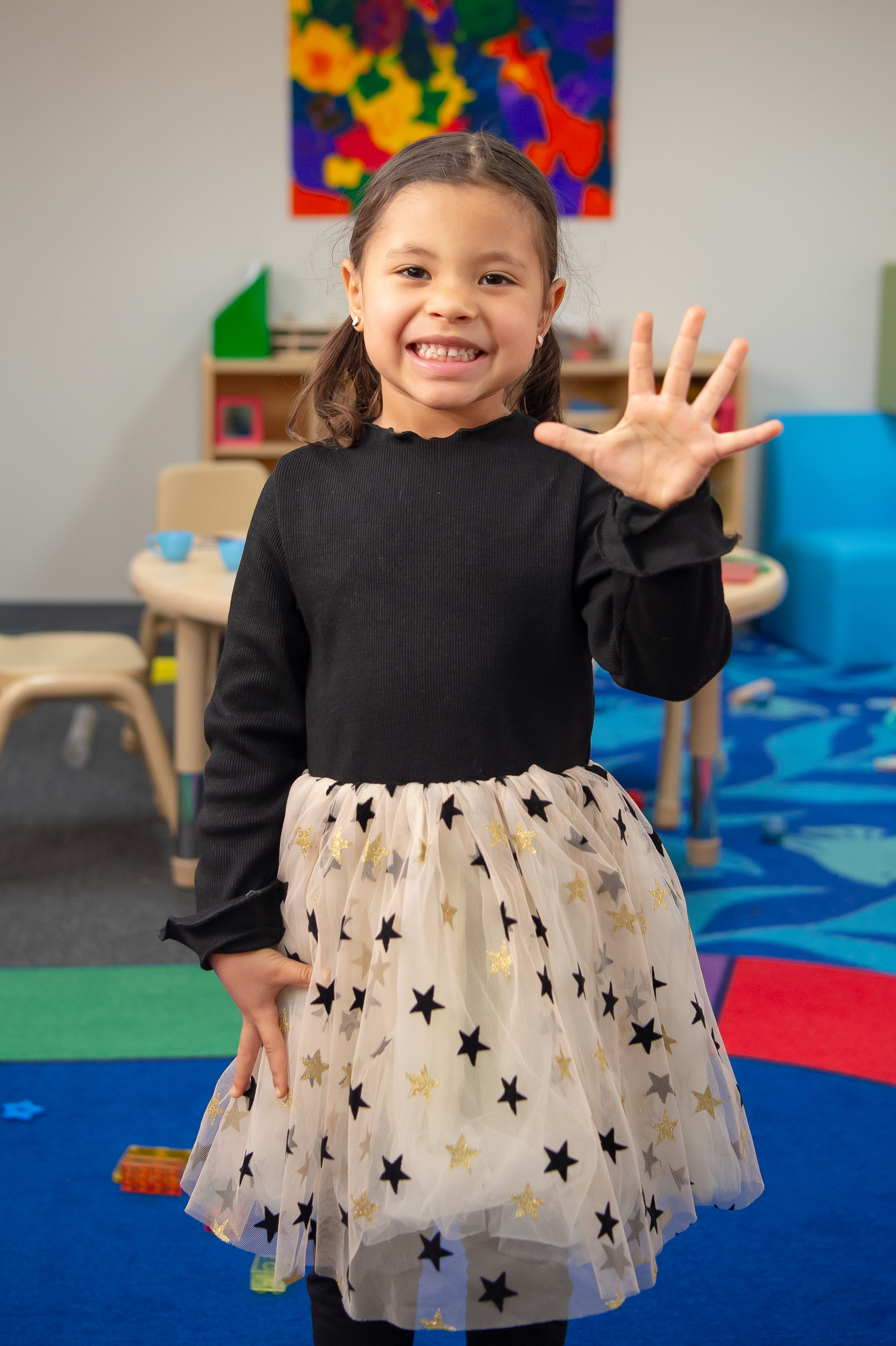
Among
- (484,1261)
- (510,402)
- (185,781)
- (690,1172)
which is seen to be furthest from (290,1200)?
(185,781)

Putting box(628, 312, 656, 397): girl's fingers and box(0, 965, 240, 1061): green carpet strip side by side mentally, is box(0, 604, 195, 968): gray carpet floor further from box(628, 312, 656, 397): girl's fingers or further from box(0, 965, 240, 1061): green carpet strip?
box(628, 312, 656, 397): girl's fingers

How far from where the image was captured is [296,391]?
4.32 meters

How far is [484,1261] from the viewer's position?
0.79 m

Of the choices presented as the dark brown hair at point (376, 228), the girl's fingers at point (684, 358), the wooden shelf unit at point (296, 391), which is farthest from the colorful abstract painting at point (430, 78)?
the girl's fingers at point (684, 358)

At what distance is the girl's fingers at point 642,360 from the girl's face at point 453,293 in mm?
112

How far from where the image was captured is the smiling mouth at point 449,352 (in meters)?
0.81

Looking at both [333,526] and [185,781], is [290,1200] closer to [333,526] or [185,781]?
[333,526]

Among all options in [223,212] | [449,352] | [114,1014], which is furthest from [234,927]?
[223,212]

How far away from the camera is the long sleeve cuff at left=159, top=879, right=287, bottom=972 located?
0.86 m

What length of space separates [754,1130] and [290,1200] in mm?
917

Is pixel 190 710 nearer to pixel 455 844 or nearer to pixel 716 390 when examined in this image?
pixel 455 844

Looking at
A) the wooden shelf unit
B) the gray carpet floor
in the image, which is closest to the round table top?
the gray carpet floor

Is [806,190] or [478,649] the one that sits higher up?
[806,190]

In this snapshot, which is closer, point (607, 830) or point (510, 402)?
point (607, 830)
